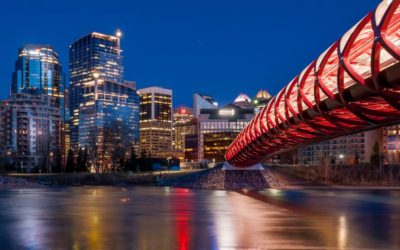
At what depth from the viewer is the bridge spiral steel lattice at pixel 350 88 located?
1934 centimetres

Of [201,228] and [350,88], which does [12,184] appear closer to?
[201,228]

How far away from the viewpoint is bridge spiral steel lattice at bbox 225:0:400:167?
1934cm

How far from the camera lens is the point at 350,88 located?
23516mm

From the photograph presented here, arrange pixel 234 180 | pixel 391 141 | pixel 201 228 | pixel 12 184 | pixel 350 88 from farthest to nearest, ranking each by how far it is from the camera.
→ pixel 391 141 → pixel 12 184 → pixel 234 180 → pixel 201 228 → pixel 350 88

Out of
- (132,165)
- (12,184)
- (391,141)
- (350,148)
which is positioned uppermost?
(391,141)

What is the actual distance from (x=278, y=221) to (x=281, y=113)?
9883 mm

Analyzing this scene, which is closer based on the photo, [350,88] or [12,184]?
[350,88]

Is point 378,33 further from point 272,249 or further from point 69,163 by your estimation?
point 69,163

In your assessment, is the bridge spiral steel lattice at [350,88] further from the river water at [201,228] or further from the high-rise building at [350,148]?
the high-rise building at [350,148]

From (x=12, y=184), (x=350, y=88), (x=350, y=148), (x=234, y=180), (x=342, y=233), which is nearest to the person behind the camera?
(x=350, y=88)

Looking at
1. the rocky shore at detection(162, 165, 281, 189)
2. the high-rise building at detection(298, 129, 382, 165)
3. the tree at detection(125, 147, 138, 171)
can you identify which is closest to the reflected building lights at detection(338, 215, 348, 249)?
the rocky shore at detection(162, 165, 281, 189)

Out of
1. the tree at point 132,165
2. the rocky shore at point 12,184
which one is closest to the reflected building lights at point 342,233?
the rocky shore at point 12,184

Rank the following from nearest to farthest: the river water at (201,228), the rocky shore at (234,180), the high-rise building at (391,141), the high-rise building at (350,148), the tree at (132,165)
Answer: the river water at (201,228) < the rocky shore at (234,180) < the tree at (132,165) < the high-rise building at (391,141) < the high-rise building at (350,148)

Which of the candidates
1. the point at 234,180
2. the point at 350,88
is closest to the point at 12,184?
the point at 234,180
